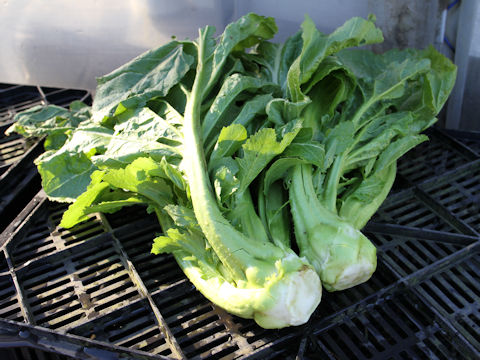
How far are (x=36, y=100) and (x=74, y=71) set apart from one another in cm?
46

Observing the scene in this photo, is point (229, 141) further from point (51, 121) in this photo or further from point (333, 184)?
point (51, 121)

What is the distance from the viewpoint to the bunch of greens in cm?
148

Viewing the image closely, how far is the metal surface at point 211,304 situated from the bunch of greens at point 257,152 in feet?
0.33


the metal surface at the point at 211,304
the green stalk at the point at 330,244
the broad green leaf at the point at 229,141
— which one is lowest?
the metal surface at the point at 211,304

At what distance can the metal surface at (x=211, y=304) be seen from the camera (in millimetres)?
1493

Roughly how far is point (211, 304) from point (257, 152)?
1.63 feet

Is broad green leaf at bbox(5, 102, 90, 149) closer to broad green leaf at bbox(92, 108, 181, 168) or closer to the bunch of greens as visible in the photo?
the bunch of greens

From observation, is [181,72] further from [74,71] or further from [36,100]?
[74,71]

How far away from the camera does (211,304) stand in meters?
1.63

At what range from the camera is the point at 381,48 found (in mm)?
2562

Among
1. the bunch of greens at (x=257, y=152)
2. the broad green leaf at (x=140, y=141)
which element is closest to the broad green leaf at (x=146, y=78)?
the bunch of greens at (x=257, y=152)

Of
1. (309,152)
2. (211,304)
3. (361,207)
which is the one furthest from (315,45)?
(211,304)

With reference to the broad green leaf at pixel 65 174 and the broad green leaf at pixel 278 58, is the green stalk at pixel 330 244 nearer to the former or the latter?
the broad green leaf at pixel 278 58

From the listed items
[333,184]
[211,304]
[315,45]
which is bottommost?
[211,304]
